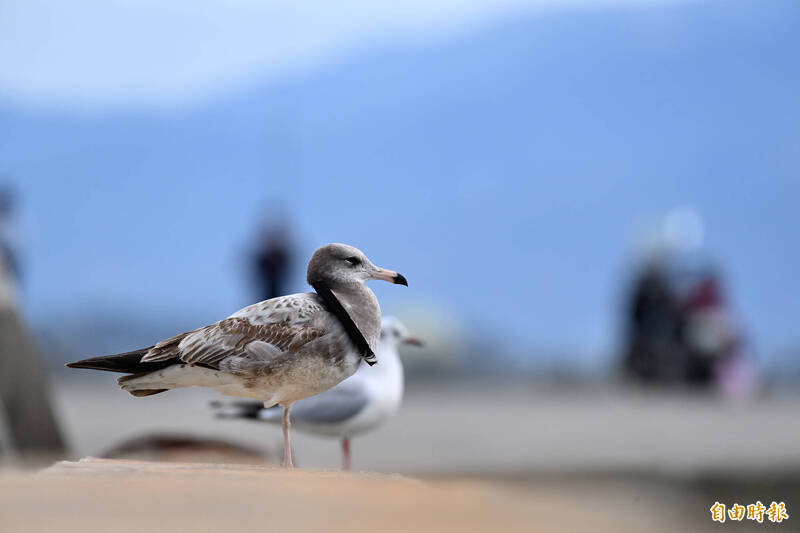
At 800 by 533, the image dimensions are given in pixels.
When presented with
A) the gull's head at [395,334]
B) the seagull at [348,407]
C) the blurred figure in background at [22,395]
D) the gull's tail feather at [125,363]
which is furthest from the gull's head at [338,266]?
the blurred figure in background at [22,395]

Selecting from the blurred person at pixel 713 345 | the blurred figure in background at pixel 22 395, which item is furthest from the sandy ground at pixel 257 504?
the blurred person at pixel 713 345

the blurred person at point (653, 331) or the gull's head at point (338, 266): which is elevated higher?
the blurred person at point (653, 331)

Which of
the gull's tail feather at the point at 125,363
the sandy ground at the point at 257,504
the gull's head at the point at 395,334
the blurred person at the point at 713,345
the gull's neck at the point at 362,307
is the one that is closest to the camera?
the sandy ground at the point at 257,504

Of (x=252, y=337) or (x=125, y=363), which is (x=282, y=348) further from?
(x=125, y=363)

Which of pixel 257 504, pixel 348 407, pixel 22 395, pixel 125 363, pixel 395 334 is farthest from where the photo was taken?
pixel 22 395

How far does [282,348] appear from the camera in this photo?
2.98m

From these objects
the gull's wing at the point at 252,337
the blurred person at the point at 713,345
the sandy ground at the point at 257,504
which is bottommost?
the sandy ground at the point at 257,504

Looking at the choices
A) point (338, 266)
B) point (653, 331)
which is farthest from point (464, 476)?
point (653, 331)

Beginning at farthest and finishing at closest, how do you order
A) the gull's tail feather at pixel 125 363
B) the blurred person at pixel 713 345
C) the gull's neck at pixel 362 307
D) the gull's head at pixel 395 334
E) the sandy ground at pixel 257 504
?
the blurred person at pixel 713 345 < the gull's head at pixel 395 334 < the gull's neck at pixel 362 307 < the gull's tail feather at pixel 125 363 < the sandy ground at pixel 257 504

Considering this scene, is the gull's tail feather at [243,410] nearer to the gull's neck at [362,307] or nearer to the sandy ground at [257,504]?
the sandy ground at [257,504]

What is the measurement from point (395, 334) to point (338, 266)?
1813 millimetres

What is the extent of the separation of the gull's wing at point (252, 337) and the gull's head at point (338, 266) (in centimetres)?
8

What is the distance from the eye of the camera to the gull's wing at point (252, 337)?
9.77ft

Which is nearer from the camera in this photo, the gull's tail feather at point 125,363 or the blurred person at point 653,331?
the gull's tail feather at point 125,363
